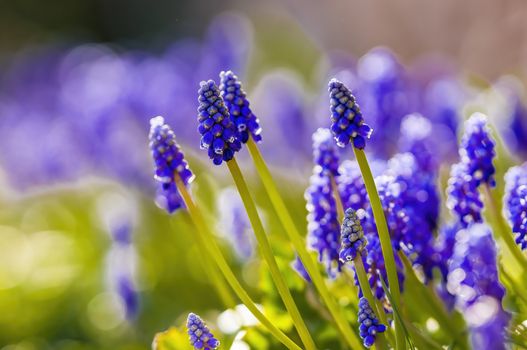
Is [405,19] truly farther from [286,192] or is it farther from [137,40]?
[137,40]

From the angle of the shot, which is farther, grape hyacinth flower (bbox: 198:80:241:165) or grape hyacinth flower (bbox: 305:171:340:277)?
grape hyacinth flower (bbox: 305:171:340:277)

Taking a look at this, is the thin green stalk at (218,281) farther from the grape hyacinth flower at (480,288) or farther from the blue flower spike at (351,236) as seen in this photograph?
the grape hyacinth flower at (480,288)

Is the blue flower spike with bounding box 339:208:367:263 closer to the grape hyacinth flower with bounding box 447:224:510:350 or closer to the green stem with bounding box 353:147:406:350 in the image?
the green stem with bounding box 353:147:406:350

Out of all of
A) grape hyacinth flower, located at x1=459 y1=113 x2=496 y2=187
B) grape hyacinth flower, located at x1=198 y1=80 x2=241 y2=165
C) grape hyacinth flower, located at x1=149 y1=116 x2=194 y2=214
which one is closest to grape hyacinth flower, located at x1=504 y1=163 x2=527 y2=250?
grape hyacinth flower, located at x1=459 y1=113 x2=496 y2=187

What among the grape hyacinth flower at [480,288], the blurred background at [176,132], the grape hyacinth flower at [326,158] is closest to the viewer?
the grape hyacinth flower at [480,288]

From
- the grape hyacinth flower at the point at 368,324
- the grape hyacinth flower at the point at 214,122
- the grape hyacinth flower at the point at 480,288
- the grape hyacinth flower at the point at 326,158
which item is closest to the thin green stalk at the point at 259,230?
the grape hyacinth flower at the point at 214,122

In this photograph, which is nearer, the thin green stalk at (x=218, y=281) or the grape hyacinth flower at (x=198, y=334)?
the grape hyacinth flower at (x=198, y=334)
